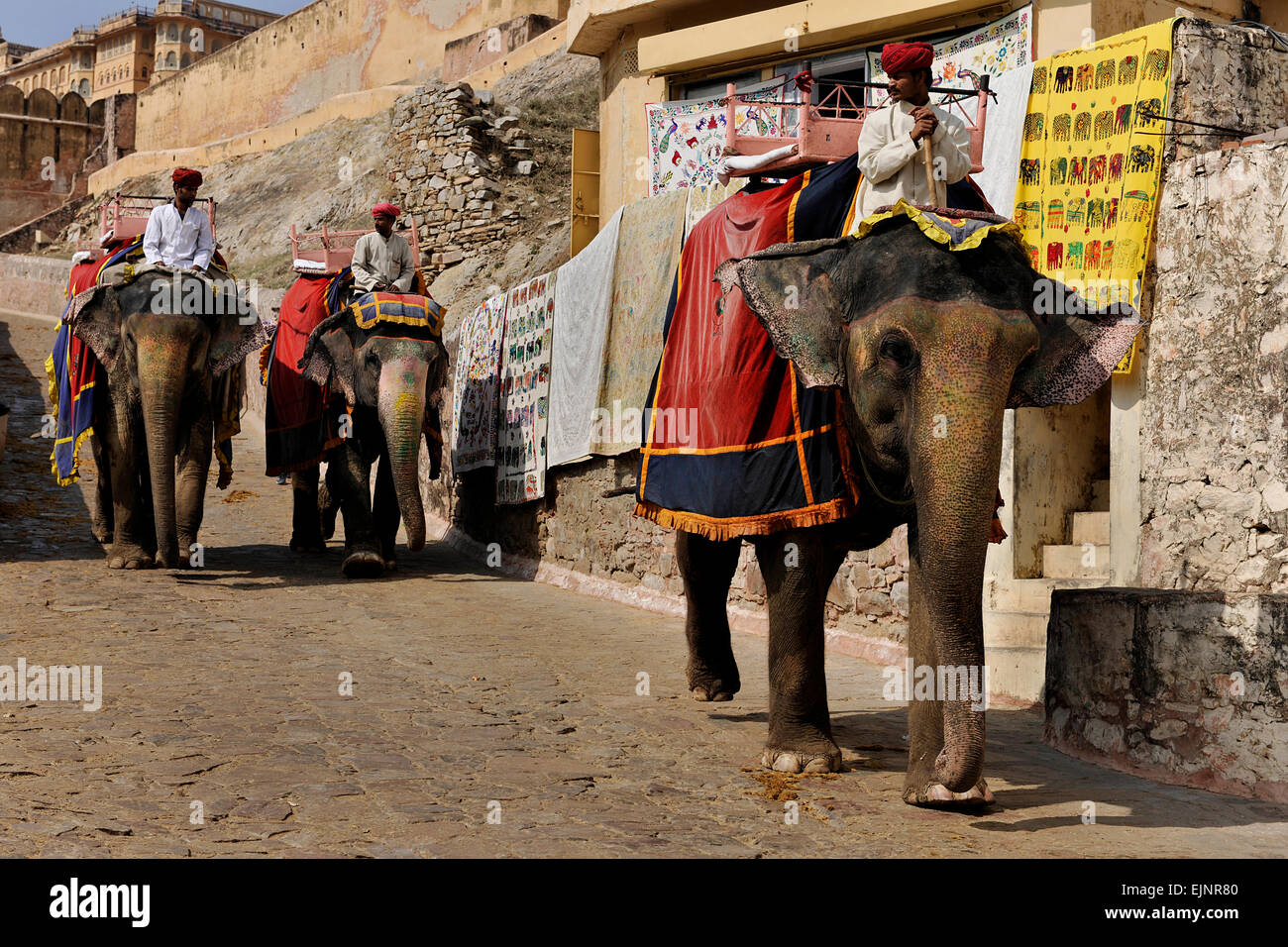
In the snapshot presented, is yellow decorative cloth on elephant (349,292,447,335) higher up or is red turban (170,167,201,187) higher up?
red turban (170,167,201,187)

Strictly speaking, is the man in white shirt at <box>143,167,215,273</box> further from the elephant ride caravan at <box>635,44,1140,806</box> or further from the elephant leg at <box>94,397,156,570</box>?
the elephant ride caravan at <box>635,44,1140,806</box>

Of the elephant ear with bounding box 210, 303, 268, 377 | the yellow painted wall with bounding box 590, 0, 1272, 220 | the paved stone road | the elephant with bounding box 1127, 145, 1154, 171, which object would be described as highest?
the yellow painted wall with bounding box 590, 0, 1272, 220

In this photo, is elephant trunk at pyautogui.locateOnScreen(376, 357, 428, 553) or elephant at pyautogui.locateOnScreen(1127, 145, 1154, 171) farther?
elephant trunk at pyautogui.locateOnScreen(376, 357, 428, 553)

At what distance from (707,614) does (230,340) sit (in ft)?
18.7

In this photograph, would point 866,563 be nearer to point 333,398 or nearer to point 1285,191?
point 1285,191

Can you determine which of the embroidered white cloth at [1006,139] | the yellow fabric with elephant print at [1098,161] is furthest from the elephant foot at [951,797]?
the embroidered white cloth at [1006,139]

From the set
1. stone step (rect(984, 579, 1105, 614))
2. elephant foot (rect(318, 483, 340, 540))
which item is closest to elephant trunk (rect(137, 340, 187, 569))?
elephant foot (rect(318, 483, 340, 540))

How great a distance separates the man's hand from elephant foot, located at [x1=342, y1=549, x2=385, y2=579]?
727cm

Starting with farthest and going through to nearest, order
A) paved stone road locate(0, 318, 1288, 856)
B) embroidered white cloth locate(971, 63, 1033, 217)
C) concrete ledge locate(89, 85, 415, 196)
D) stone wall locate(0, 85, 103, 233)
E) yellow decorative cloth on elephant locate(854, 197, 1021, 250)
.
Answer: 1. stone wall locate(0, 85, 103, 233)
2. concrete ledge locate(89, 85, 415, 196)
3. embroidered white cloth locate(971, 63, 1033, 217)
4. yellow decorative cloth on elephant locate(854, 197, 1021, 250)
5. paved stone road locate(0, 318, 1288, 856)

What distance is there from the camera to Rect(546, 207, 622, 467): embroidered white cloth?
1086 cm

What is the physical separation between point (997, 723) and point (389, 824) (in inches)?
133

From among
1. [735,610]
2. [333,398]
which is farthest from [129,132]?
[735,610]

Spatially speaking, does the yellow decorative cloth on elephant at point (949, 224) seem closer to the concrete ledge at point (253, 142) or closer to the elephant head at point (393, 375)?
the elephant head at point (393, 375)

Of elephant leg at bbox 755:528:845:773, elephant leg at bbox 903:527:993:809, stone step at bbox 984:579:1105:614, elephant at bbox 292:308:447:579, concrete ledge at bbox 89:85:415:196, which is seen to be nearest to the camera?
elephant leg at bbox 903:527:993:809
